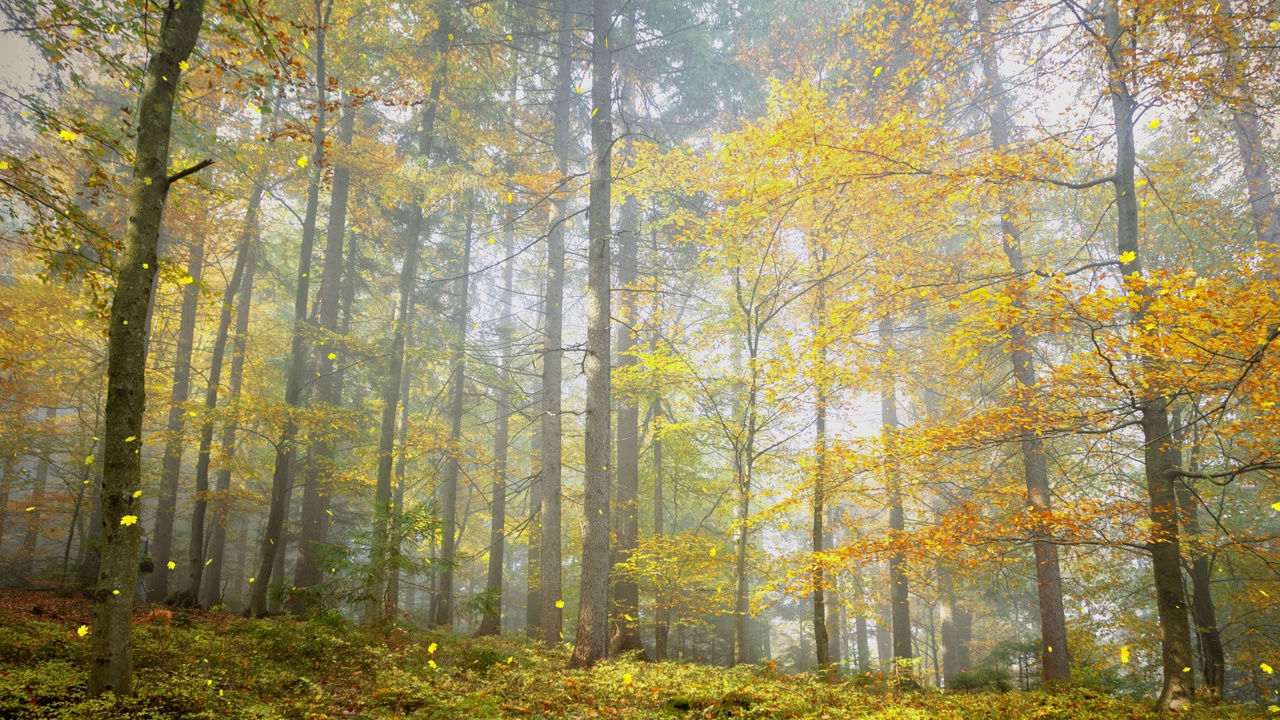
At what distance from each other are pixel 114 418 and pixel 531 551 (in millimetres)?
15976

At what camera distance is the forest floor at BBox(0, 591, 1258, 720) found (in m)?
4.19

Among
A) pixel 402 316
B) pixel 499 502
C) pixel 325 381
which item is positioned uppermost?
pixel 402 316

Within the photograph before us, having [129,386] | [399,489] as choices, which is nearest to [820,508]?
[129,386]

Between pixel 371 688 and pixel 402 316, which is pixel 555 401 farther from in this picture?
pixel 371 688

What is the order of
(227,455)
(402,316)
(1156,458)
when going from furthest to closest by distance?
(227,455), (402,316), (1156,458)

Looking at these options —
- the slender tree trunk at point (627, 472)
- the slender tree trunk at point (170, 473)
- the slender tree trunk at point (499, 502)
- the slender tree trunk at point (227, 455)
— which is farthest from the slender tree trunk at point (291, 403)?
the slender tree trunk at point (627, 472)

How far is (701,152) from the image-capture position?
15.9 metres

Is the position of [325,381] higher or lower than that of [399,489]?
higher

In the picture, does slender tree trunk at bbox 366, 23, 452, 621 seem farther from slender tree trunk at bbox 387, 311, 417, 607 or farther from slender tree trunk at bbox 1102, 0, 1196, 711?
slender tree trunk at bbox 1102, 0, 1196, 711

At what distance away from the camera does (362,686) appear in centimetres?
560

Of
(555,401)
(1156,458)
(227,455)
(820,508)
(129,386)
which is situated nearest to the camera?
(129,386)

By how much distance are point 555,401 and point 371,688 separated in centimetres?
632

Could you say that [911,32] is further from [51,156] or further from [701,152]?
[51,156]

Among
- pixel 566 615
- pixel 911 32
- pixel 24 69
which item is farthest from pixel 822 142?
pixel 566 615
